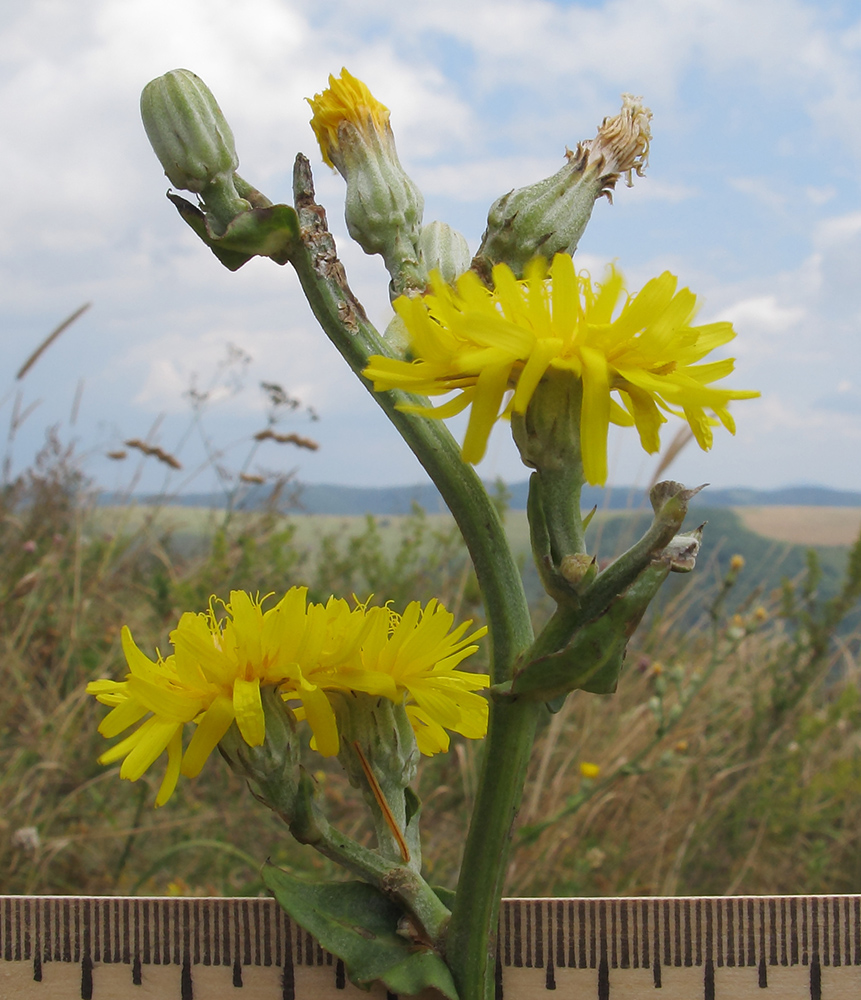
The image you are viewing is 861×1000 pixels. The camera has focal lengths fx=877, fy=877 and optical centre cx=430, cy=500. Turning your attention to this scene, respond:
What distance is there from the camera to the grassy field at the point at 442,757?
2.62 m

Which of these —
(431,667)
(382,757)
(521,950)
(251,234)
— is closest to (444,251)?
(251,234)

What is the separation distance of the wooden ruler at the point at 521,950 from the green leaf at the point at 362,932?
0.18 m

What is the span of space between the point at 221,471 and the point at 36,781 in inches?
63.2

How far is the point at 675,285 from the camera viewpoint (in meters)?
0.88

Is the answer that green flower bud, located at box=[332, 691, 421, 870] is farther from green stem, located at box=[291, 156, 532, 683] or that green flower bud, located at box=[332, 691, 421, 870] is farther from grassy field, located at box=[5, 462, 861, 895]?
grassy field, located at box=[5, 462, 861, 895]

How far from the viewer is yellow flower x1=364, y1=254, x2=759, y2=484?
0.84 m

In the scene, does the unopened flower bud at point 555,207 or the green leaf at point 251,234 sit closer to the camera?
the green leaf at point 251,234

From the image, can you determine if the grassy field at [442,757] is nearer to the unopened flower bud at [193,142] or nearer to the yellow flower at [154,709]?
the yellow flower at [154,709]

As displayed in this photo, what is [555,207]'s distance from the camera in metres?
1.16


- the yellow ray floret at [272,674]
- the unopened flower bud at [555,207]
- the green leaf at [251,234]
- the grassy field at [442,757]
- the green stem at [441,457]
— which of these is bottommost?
the grassy field at [442,757]

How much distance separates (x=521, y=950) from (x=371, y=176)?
109 centimetres

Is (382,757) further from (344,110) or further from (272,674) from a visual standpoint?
(344,110)

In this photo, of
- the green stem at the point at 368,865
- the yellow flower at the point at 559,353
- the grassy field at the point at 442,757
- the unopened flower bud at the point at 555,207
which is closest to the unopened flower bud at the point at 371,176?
the unopened flower bud at the point at 555,207

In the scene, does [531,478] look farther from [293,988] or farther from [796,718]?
[796,718]
